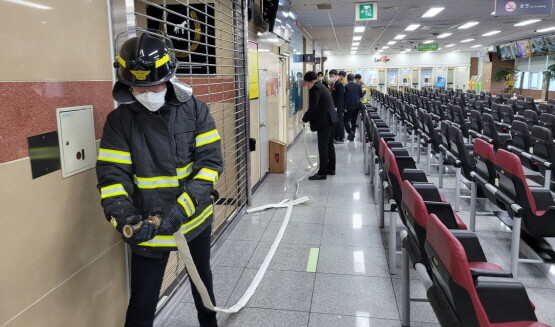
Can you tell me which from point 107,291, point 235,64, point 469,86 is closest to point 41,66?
point 107,291

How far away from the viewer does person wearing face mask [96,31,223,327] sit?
1.65 meters

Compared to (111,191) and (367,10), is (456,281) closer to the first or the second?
(111,191)

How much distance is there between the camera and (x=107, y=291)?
2.02 meters

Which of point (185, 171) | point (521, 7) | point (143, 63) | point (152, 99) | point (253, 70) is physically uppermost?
point (521, 7)

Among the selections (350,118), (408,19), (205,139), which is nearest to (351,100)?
(350,118)

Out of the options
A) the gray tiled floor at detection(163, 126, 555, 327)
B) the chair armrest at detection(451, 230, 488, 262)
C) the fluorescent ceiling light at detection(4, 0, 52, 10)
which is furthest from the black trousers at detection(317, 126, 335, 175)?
the fluorescent ceiling light at detection(4, 0, 52, 10)

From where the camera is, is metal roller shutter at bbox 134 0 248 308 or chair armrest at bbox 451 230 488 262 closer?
chair armrest at bbox 451 230 488 262

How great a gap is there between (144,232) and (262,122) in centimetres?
423

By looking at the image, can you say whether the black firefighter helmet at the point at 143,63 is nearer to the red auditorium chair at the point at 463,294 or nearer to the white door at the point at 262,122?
the red auditorium chair at the point at 463,294

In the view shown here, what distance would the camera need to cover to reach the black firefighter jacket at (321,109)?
5.65m

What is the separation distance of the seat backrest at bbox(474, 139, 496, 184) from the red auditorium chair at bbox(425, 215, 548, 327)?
195cm

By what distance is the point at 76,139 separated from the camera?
5.80ft

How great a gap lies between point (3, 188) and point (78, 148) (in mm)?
432

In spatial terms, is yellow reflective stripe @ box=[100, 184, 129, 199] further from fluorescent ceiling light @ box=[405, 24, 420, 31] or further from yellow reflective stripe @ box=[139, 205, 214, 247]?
fluorescent ceiling light @ box=[405, 24, 420, 31]
